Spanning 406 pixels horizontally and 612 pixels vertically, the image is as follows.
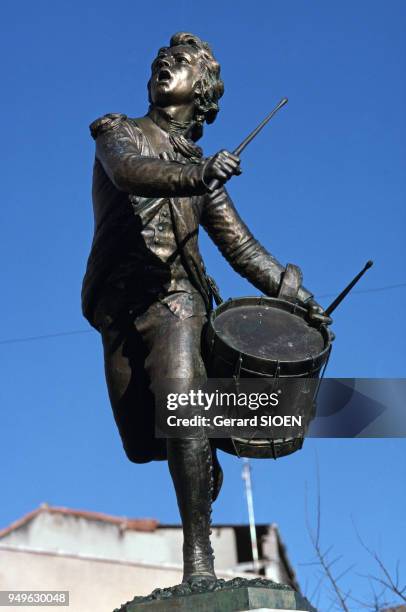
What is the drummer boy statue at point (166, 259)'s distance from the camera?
5996 mm

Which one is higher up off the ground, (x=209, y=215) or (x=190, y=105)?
(x=190, y=105)

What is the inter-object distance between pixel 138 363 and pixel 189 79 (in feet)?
5.54

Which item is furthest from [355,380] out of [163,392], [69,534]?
[69,534]

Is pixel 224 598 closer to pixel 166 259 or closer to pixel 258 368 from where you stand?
pixel 258 368

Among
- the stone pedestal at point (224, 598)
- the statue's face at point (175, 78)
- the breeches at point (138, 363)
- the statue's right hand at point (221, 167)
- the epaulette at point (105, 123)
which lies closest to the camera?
the stone pedestal at point (224, 598)

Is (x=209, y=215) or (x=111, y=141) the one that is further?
(x=209, y=215)

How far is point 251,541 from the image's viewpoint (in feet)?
79.0

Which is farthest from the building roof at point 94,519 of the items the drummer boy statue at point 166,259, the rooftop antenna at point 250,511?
the drummer boy statue at point 166,259

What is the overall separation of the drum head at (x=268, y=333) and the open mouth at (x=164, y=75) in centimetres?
144

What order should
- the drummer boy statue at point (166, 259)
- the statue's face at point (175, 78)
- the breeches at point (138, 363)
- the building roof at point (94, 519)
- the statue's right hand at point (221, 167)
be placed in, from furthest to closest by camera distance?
the building roof at point (94, 519) → the statue's face at point (175, 78) → the breeches at point (138, 363) → the drummer boy statue at point (166, 259) → the statue's right hand at point (221, 167)

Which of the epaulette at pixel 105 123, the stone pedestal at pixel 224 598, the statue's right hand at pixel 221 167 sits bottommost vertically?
the stone pedestal at pixel 224 598

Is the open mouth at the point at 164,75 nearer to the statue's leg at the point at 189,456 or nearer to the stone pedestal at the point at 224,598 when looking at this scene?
the statue's leg at the point at 189,456

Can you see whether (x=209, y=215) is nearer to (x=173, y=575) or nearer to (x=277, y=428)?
(x=277, y=428)

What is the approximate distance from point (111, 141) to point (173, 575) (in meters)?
14.4
